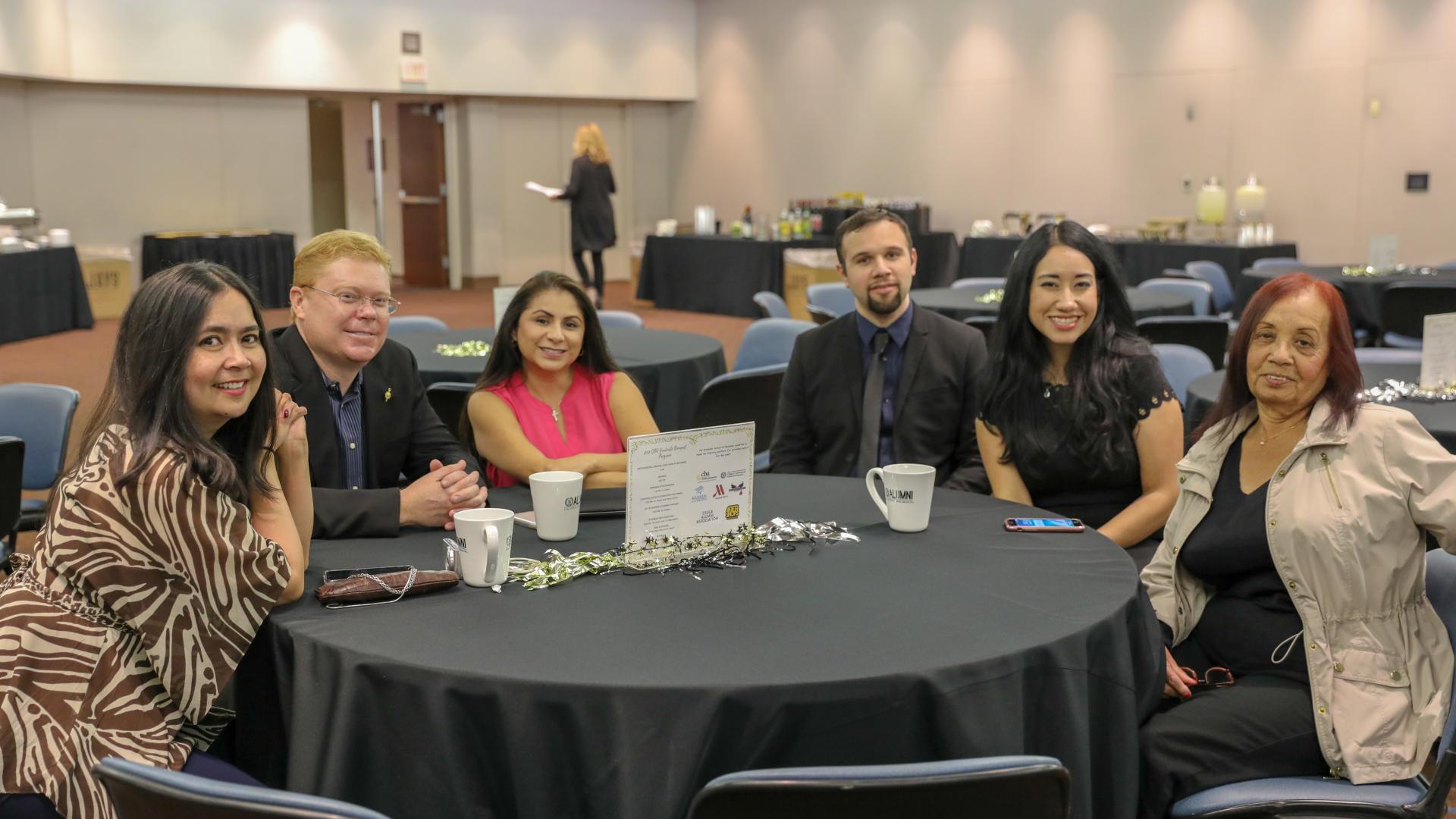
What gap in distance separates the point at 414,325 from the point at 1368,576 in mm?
4533

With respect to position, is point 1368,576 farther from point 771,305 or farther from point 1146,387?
point 771,305

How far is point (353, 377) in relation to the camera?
2809 mm

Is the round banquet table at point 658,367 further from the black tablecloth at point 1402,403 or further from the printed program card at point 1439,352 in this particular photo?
the printed program card at point 1439,352

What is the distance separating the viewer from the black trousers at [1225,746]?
6.63 feet

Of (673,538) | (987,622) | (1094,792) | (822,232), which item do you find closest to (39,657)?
(673,538)

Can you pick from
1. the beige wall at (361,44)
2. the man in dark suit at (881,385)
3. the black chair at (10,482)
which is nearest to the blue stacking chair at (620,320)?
the man in dark suit at (881,385)

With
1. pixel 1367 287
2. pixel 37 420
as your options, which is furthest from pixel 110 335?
pixel 1367 287

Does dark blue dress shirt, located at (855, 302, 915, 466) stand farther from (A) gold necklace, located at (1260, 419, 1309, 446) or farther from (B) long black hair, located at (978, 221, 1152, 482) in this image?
(A) gold necklace, located at (1260, 419, 1309, 446)

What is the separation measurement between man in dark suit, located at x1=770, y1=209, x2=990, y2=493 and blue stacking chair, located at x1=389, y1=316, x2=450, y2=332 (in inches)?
108

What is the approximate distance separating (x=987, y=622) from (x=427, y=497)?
110 cm

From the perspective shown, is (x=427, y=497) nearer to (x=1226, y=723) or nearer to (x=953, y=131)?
(x=1226, y=723)

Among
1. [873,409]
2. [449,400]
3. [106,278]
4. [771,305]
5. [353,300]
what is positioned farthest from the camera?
[106,278]

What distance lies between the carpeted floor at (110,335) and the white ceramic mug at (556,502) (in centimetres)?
372

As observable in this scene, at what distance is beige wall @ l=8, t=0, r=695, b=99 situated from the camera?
11.9 meters
